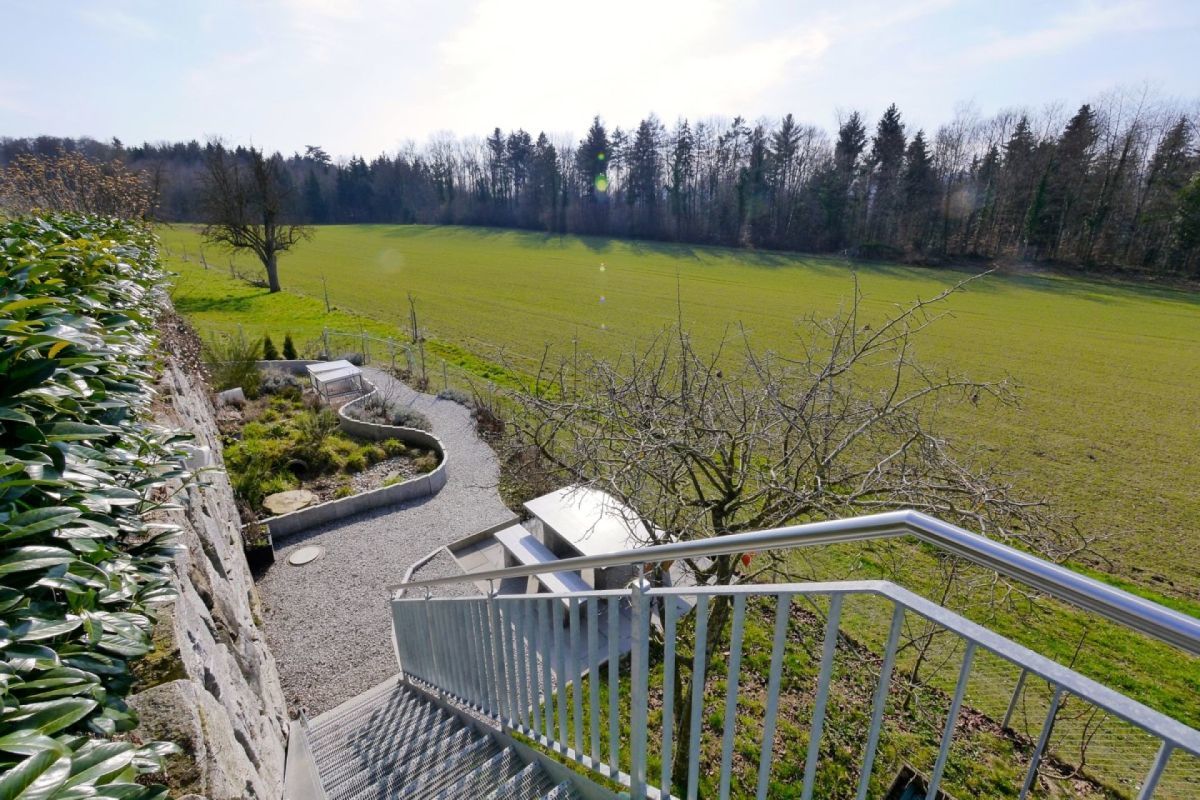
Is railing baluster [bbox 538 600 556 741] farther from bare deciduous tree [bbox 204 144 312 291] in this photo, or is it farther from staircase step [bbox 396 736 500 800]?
bare deciduous tree [bbox 204 144 312 291]

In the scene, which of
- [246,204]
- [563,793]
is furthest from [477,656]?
[246,204]

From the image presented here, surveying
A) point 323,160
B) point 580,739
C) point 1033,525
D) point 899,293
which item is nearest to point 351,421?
point 580,739

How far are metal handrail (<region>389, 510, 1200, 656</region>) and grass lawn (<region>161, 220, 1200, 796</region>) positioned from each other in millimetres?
5558

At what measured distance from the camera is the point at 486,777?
121 inches

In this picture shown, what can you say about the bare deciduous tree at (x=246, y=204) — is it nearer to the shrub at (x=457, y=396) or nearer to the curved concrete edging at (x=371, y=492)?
the shrub at (x=457, y=396)


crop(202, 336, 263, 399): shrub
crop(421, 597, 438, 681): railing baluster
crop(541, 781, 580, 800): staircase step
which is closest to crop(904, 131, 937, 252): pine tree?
crop(202, 336, 263, 399): shrub

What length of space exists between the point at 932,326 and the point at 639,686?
26.8m

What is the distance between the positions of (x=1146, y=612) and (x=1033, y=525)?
3280mm

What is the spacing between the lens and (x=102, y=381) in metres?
2.52

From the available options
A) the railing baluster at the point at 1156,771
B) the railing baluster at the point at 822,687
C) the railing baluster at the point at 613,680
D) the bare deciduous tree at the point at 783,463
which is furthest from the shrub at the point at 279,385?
the railing baluster at the point at 1156,771

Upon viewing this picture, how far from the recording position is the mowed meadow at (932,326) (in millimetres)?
10273

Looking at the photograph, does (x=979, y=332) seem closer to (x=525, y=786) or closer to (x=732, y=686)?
(x=525, y=786)

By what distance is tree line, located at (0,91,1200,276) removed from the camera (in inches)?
1446

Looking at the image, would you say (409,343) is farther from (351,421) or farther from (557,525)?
(557,525)
